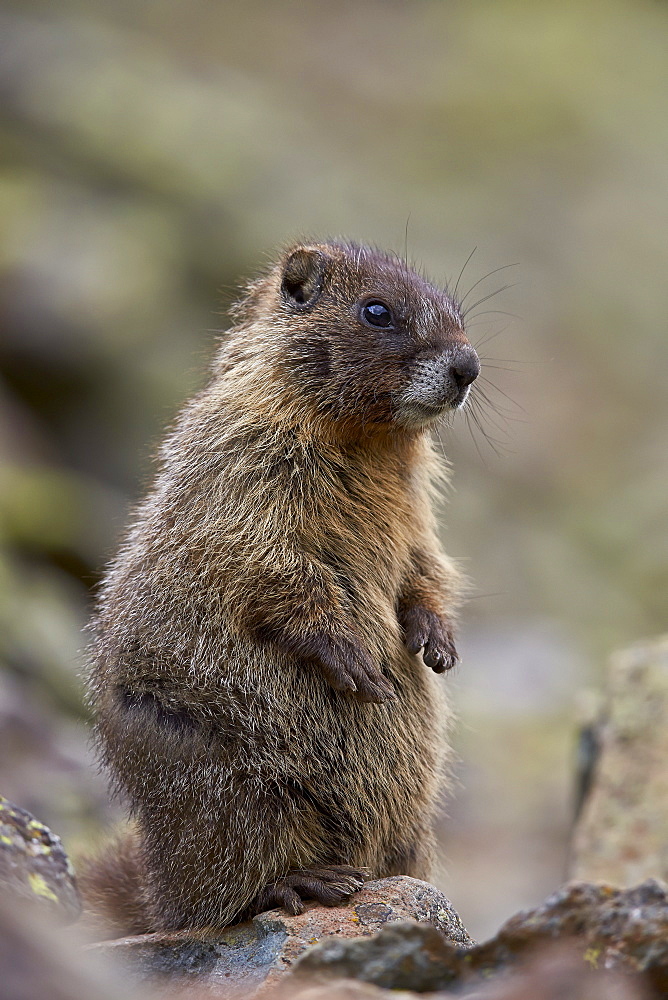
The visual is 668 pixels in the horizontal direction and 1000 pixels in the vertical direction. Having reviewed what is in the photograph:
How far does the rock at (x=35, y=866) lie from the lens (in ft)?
18.8

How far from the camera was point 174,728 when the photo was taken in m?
5.84

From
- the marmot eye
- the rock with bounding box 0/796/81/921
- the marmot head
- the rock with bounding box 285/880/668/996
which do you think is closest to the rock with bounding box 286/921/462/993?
the rock with bounding box 285/880/668/996

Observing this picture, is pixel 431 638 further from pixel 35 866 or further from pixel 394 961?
pixel 394 961

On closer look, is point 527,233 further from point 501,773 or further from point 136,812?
point 136,812

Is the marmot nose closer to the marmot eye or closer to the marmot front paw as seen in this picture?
the marmot eye

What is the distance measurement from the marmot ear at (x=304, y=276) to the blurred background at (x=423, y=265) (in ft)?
15.0

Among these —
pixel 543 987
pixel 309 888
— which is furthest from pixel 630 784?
pixel 543 987

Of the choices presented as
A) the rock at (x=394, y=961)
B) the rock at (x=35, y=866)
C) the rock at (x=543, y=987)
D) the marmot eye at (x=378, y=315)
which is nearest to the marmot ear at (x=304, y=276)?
the marmot eye at (x=378, y=315)

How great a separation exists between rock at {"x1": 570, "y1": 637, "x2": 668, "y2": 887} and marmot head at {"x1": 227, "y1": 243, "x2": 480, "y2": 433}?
3700 mm

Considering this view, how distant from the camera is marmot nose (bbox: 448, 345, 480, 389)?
245 inches

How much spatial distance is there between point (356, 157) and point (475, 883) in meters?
17.6

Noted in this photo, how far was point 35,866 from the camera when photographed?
5.94 m

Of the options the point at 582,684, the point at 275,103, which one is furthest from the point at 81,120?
the point at 582,684

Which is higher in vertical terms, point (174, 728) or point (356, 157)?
point (356, 157)
